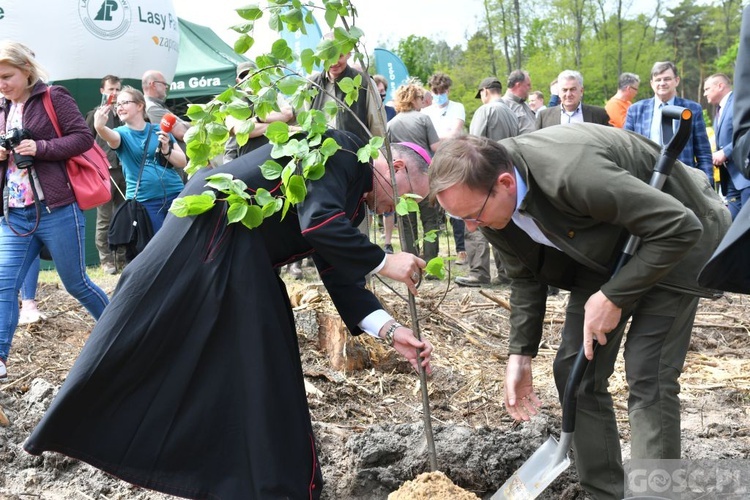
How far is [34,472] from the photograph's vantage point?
11.4 feet

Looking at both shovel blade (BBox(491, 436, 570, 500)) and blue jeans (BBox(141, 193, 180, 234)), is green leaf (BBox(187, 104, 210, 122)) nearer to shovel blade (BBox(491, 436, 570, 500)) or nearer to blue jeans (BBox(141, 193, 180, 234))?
shovel blade (BBox(491, 436, 570, 500))

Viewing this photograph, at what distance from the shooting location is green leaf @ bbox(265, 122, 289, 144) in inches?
101

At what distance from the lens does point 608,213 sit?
2.26 metres

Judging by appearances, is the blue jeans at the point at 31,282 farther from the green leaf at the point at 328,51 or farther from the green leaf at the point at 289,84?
the green leaf at the point at 328,51

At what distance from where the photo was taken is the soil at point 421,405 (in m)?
3.10

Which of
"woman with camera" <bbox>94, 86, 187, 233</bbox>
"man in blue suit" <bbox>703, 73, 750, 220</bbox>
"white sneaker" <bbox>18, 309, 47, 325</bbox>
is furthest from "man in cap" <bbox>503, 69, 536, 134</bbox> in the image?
"white sneaker" <bbox>18, 309, 47, 325</bbox>

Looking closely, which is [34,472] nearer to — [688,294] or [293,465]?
[293,465]

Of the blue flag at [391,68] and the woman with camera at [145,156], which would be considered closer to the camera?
the woman with camera at [145,156]

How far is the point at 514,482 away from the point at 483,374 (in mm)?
1910

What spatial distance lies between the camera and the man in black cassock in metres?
1.83

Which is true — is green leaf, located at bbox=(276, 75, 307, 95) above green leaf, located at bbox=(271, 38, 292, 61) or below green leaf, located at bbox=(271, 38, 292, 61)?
below

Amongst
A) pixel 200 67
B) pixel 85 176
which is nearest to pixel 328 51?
pixel 85 176

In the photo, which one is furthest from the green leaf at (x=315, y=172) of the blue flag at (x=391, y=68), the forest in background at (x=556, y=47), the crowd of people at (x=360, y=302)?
the forest in background at (x=556, y=47)

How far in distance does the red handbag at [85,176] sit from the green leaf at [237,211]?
209 cm
